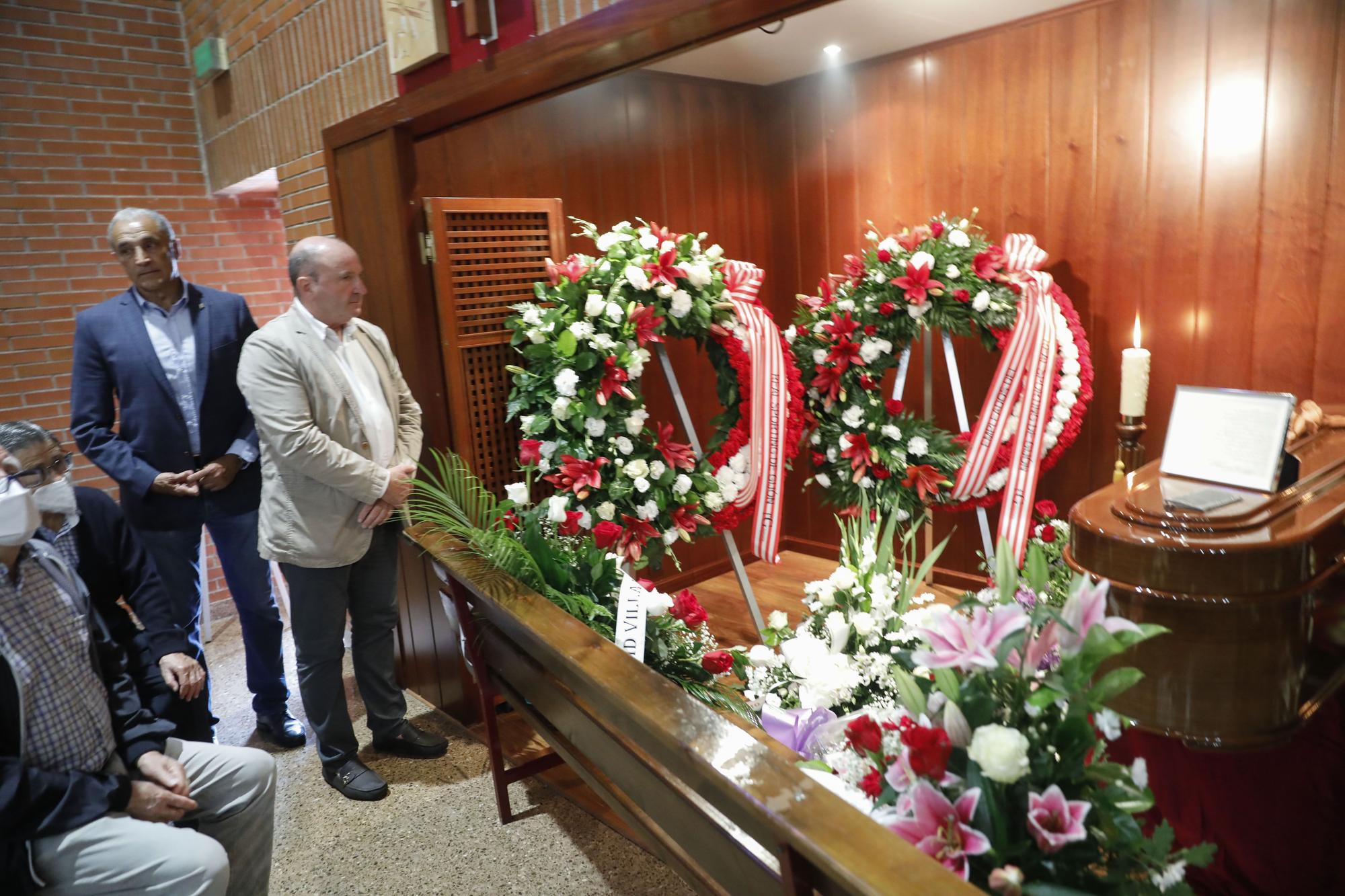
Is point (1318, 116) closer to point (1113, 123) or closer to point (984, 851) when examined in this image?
point (1113, 123)

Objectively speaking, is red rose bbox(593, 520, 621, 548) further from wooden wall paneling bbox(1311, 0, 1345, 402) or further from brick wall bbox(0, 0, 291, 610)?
brick wall bbox(0, 0, 291, 610)

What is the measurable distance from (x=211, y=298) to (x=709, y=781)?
7.85ft

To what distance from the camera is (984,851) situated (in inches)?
37.9

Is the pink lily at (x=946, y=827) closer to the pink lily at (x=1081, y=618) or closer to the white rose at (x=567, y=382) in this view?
the pink lily at (x=1081, y=618)

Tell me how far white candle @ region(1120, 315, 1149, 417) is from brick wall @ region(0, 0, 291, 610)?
4.18m

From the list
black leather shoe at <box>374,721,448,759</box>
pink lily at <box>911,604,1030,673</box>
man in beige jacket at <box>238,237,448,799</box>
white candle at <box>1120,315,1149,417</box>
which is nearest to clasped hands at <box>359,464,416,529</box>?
man in beige jacket at <box>238,237,448,799</box>

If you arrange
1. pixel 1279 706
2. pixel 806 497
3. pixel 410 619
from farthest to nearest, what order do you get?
1. pixel 806 497
2. pixel 410 619
3. pixel 1279 706

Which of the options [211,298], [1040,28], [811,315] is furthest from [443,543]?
[1040,28]

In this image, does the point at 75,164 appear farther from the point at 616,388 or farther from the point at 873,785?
the point at 873,785

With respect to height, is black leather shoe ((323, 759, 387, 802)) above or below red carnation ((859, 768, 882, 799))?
below

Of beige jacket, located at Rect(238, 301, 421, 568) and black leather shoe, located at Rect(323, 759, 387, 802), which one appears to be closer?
beige jacket, located at Rect(238, 301, 421, 568)

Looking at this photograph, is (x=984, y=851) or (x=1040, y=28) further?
(x=1040, y=28)

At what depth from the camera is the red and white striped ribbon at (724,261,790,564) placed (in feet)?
9.71

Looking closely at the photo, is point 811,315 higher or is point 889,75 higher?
point 889,75
